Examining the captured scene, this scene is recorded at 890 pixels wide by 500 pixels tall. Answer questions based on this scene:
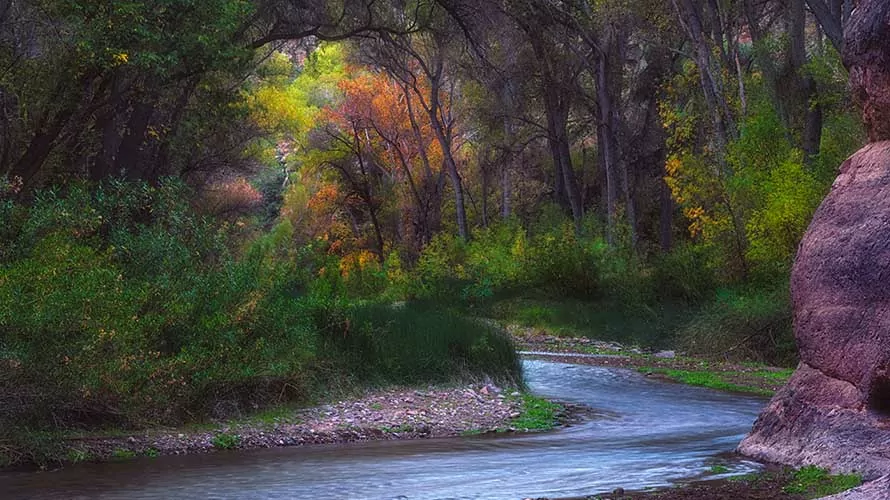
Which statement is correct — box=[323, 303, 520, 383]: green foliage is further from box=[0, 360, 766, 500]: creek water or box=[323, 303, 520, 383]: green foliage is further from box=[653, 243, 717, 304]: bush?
box=[653, 243, 717, 304]: bush

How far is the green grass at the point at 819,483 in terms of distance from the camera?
28.1 ft

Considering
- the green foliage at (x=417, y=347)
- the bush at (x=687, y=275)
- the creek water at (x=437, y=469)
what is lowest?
the creek water at (x=437, y=469)

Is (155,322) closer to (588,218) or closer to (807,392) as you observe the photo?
(807,392)

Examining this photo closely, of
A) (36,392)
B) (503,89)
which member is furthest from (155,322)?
(503,89)

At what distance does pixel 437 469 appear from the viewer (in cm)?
1102

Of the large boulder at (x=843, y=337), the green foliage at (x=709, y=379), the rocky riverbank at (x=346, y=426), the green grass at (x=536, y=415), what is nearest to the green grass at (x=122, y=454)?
the rocky riverbank at (x=346, y=426)

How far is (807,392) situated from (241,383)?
23.1 ft

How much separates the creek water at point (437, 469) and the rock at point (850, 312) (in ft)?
2.22

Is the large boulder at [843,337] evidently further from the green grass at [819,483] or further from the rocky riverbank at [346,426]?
the rocky riverbank at [346,426]

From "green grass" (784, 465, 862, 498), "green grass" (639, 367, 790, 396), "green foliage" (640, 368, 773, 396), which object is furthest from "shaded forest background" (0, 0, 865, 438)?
"green grass" (784, 465, 862, 498)

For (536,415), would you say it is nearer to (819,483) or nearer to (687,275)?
(819,483)

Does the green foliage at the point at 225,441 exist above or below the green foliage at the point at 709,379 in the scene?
below

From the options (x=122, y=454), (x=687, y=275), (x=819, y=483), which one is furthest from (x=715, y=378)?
(x=122, y=454)

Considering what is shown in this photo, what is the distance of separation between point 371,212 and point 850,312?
4510 cm
